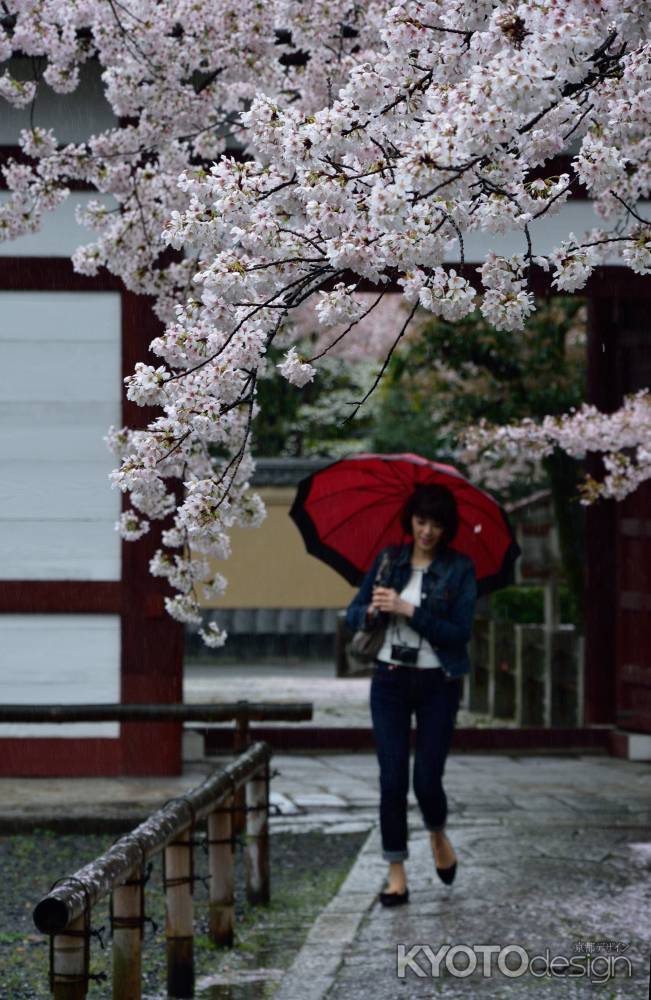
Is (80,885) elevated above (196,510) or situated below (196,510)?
below

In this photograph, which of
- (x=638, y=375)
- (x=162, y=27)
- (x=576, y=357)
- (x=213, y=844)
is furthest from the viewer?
(x=576, y=357)

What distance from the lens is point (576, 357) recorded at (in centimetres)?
1605

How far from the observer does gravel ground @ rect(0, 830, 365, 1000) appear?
551 centimetres

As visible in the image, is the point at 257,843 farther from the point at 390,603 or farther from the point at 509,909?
the point at 390,603

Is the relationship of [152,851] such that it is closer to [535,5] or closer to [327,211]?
[327,211]

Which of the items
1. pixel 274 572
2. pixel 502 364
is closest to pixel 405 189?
pixel 502 364

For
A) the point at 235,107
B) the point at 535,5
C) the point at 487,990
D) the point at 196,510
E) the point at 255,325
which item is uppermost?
the point at 235,107

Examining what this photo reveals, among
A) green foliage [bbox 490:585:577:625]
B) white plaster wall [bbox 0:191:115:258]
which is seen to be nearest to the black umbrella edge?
white plaster wall [bbox 0:191:115:258]

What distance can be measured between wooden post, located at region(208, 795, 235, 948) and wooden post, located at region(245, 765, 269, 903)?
2.15 feet

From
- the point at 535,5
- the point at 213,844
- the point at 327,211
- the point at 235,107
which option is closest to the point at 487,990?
the point at 213,844

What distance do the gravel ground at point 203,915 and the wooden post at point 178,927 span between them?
0.15 meters

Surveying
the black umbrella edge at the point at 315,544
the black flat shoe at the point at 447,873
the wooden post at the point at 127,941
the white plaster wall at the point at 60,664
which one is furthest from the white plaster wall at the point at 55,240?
the wooden post at the point at 127,941

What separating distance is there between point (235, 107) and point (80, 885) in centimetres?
438

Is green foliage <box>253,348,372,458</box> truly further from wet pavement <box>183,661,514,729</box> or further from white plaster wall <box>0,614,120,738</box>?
white plaster wall <box>0,614,120,738</box>
